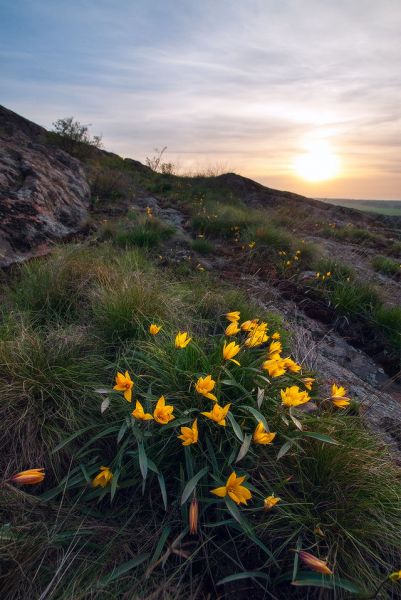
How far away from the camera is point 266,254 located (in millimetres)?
5344

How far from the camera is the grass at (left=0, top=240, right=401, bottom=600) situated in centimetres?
142

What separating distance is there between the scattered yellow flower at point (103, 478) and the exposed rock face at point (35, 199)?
8.85 ft

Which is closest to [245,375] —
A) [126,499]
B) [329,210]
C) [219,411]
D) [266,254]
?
[219,411]

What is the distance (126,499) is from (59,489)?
29 cm

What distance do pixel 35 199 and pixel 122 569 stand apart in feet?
14.7

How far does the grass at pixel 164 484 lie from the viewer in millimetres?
1423

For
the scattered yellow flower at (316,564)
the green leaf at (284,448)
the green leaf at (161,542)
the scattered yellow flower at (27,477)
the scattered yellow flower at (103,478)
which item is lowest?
the green leaf at (161,542)

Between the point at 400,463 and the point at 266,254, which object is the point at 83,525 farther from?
the point at 266,254

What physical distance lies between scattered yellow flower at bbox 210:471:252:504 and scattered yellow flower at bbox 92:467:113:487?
1.48 feet

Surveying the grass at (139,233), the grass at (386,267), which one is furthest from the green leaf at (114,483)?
the grass at (386,267)

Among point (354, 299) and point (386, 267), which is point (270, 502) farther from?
point (386, 267)

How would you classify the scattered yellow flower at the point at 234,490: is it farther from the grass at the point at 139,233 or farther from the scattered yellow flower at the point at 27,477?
the grass at the point at 139,233

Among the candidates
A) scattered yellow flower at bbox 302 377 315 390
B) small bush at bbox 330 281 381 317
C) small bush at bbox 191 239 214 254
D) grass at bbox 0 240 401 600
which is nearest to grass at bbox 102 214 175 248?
small bush at bbox 191 239 214 254

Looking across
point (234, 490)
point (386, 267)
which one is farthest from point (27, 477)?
point (386, 267)
